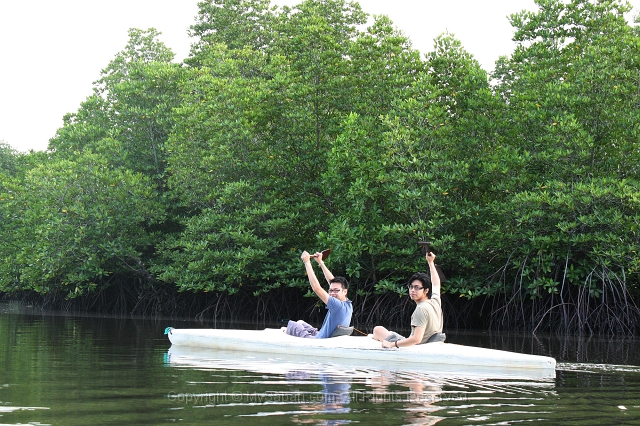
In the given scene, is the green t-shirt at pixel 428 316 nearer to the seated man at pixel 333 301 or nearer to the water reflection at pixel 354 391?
the water reflection at pixel 354 391

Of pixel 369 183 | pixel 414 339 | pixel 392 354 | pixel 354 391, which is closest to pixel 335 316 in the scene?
pixel 392 354

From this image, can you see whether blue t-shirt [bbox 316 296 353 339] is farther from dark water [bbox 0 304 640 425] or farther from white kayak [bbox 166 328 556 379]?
dark water [bbox 0 304 640 425]

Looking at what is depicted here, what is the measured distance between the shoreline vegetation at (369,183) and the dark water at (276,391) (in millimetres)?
5251

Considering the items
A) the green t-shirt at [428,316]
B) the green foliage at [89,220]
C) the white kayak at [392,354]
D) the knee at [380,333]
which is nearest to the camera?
the white kayak at [392,354]

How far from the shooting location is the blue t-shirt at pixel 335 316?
31.5ft

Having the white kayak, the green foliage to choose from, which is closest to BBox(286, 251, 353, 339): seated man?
the white kayak

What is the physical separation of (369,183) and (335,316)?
7.93 meters

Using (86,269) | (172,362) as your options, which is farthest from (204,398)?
(86,269)

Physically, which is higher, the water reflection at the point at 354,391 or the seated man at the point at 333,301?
the seated man at the point at 333,301

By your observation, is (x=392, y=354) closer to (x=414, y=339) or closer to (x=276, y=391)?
(x=414, y=339)

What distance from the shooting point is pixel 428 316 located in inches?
349

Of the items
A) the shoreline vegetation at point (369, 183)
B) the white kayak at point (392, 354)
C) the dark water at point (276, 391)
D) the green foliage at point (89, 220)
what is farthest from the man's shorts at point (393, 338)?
the green foliage at point (89, 220)

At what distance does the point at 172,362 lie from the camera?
9117 millimetres

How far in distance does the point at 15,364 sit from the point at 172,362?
1536 mm
